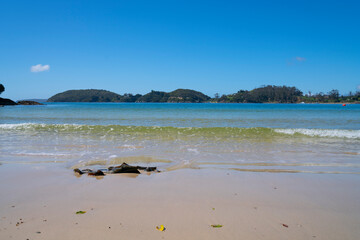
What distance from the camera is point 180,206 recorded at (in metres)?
3.92

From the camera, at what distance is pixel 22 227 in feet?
10.4

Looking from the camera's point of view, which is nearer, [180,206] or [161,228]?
[161,228]

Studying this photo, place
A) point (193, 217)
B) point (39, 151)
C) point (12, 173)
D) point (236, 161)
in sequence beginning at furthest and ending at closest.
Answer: point (39, 151)
point (236, 161)
point (12, 173)
point (193, 217)

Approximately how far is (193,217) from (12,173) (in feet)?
16.3

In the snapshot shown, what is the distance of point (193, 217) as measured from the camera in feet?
11.5

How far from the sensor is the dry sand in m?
3.12

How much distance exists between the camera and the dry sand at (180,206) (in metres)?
3.12

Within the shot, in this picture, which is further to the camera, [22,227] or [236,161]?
[236,161]

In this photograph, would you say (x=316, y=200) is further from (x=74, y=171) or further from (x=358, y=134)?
(x=358, y=134)

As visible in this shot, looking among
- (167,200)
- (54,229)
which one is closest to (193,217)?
(167,200)

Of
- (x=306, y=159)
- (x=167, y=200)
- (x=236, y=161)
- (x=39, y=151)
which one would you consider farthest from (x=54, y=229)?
(x=306, y=159)

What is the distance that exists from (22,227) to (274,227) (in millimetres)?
3461

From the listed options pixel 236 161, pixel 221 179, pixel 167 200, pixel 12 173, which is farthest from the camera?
pixel 236 161

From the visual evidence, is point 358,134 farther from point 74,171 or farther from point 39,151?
point 39,151
